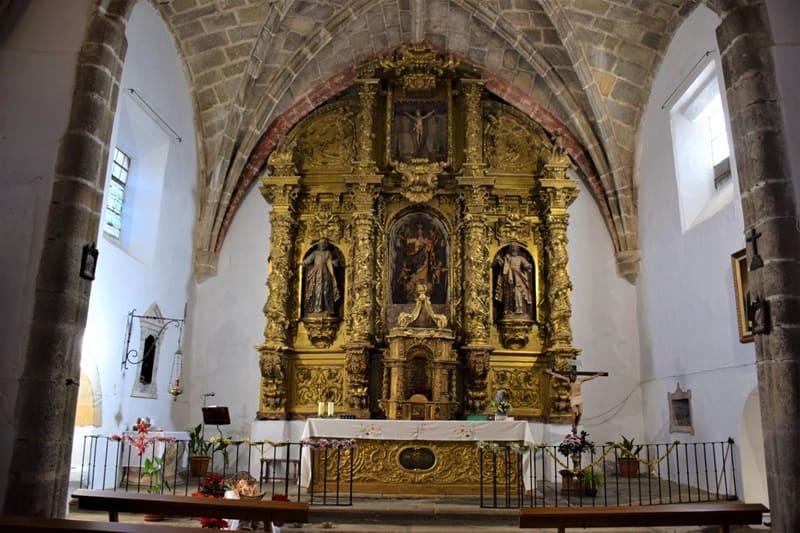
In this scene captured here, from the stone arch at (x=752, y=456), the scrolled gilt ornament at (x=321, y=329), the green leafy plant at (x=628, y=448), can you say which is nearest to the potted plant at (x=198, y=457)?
the scrolled gilt ornament at (x=321, y=329)

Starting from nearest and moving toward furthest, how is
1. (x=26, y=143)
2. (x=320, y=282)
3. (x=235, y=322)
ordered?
(x=26, y=143) < (x=320, y=282) < (x=235, y=322)

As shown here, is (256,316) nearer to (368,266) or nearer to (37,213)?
(368,266)

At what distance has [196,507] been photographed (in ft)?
17.0

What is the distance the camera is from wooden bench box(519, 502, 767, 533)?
521cm

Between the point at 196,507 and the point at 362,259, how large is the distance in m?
7.83

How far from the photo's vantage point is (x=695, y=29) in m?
10.9

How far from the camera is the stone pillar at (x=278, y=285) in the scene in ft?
39.9

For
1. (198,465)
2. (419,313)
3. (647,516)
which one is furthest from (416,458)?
(647,516)

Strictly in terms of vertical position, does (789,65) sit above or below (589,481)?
above

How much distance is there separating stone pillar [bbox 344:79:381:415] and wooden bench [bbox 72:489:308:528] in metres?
6.91

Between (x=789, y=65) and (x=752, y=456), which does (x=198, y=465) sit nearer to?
(x=752, y=456)

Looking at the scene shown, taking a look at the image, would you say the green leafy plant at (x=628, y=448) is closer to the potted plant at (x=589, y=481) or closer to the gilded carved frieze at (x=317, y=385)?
the potted plant at (x=589, y=481)

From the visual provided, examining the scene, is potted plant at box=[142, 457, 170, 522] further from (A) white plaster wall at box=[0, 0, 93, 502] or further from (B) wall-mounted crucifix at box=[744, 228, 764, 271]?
(B) wall-mounted crucifix at box=[744, 228, 764, 271]

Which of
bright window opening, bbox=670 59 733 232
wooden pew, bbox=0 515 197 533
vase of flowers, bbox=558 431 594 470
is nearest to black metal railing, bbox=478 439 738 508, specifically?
vase of flowers, bbox=558 431 594 470
